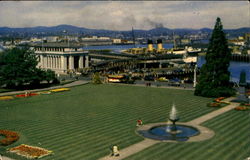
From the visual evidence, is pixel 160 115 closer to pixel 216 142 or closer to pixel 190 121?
pixel 190 121

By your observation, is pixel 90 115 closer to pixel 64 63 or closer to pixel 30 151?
pixel 30 151

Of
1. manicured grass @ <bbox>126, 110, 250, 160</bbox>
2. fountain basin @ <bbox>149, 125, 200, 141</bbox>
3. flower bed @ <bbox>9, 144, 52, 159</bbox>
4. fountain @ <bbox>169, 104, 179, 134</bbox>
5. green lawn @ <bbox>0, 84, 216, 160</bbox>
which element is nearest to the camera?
manicured grass @ <bbox>126, 110, 250, 160</bbox>

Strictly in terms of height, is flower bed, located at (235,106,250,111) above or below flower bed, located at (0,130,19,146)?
above

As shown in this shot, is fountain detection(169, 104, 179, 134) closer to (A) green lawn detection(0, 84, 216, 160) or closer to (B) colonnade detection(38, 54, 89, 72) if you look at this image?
(A) green lawn detection(0, 84, 216, 160)

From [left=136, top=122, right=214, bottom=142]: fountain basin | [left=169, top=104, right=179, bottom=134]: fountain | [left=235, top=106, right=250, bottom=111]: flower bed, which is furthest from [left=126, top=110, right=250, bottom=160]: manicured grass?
[left=235, top=106, right=250, bottom=111]: flower bed

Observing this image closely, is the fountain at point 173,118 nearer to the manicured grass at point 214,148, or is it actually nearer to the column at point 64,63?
the manicured grass at point 214,148

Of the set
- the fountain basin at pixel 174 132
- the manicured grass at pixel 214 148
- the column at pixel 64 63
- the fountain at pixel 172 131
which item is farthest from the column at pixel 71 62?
the manicured grass at pixel 214 148
